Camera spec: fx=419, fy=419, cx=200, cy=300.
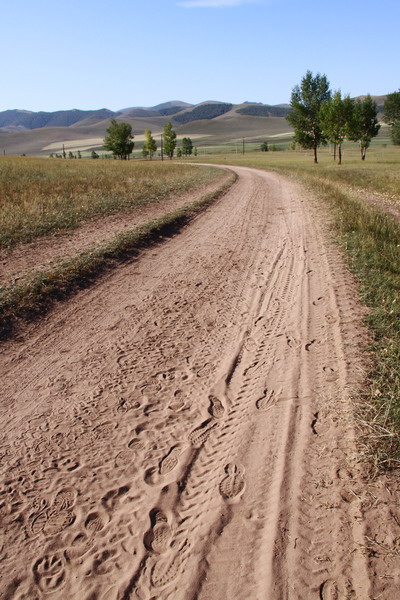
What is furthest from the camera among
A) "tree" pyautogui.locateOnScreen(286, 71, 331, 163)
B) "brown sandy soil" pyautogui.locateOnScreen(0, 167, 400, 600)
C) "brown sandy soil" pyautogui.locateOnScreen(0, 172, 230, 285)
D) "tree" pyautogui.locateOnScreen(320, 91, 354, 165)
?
"tree" pyautogui.locateOnScreen(286, 71, 331, 163)

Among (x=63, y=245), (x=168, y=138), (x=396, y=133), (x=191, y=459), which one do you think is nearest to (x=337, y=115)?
(x=396, y=133)

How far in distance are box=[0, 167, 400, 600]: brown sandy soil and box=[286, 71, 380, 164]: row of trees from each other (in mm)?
49330

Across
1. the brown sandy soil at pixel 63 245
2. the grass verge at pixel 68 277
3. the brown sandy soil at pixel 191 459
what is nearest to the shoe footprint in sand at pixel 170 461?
the brown sandy soil at pixel 191 459

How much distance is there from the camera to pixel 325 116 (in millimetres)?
49594

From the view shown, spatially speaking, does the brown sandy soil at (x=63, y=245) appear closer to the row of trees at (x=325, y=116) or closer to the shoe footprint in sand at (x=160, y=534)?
the shoe footprint in sand at (x=160, y=534)

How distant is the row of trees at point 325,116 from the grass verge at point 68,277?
45354mm

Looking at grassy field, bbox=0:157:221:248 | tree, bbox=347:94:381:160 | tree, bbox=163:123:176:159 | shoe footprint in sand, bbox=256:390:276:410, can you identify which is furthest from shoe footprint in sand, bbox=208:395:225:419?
tree, bbox=163:123:176:159

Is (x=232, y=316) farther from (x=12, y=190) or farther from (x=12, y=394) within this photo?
(x=12, y=190)

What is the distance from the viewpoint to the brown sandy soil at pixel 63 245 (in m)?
7.18

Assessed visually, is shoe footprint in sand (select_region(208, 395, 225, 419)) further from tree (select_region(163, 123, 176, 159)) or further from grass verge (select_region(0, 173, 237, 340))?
tree (select_region(163, 123, 176, 159))

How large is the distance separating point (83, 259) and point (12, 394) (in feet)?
13.3

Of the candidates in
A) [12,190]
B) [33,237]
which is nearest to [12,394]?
[33,237]

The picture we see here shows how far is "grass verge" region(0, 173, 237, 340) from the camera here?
18.2 ft

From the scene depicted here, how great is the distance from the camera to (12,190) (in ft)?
50.7
